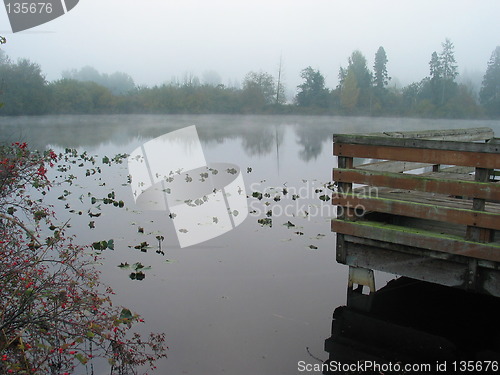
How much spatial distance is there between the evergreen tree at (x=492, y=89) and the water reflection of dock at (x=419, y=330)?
81984 millimetres

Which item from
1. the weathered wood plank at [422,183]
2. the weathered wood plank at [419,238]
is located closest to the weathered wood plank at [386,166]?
the weathered wood plank at [422,183]

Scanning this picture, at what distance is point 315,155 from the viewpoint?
26453 millimetres

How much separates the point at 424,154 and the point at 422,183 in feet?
1.08

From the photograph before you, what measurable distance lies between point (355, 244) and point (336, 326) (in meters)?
1.03

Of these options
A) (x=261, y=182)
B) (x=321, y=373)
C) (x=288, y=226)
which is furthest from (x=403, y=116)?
(x=321, y=373)

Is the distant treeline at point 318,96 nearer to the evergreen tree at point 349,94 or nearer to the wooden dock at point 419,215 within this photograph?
the evergreen tree at point 349,94

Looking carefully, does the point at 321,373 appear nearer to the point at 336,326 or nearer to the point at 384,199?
the point at 336,326

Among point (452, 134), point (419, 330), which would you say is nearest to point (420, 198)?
point (419, 330)

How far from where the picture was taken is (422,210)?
5.54 metres

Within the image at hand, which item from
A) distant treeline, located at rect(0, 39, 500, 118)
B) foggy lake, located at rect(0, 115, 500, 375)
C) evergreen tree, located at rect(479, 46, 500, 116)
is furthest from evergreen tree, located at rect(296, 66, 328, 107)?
foggy lake, located at rect(0, 115, 500, 375)

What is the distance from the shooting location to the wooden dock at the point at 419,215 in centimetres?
515

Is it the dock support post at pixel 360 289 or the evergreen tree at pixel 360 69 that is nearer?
the dock support post at pixel 360 289

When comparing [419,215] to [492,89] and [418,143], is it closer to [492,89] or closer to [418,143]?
[418,143]

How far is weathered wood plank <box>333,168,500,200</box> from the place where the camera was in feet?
16.8
